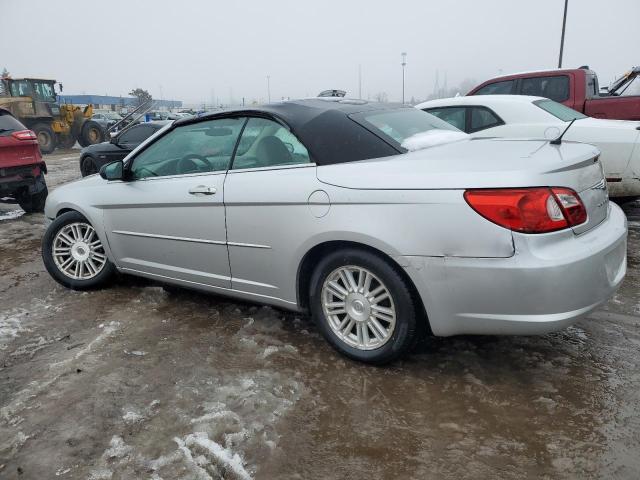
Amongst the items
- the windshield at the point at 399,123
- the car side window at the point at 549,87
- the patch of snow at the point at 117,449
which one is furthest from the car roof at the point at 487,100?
the patch of snow at the point at 117,449

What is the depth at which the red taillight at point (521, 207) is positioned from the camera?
88.7 inches

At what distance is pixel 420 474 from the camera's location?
198 centimetres

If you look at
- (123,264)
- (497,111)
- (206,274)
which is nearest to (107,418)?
(206,274)

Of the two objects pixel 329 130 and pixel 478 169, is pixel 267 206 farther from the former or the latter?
pixel 478 169

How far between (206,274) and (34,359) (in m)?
1.14

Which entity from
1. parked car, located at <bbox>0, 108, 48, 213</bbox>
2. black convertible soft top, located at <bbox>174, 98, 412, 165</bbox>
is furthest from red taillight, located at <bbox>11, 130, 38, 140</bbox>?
black convertible soft top, located at <bbox>174, 98, 412, 165</bbox>

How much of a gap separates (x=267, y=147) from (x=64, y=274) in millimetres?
2309

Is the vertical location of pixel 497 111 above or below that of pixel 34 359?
above

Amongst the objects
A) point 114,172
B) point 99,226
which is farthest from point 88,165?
point 114,172

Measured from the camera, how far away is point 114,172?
3.85 m

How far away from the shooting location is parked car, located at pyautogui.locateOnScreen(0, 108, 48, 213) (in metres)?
6.85

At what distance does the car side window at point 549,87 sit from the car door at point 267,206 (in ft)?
17.9

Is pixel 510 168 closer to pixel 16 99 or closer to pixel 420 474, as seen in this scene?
pixel 420 474

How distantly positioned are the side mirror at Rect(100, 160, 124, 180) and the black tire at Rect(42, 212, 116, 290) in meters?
0.53
